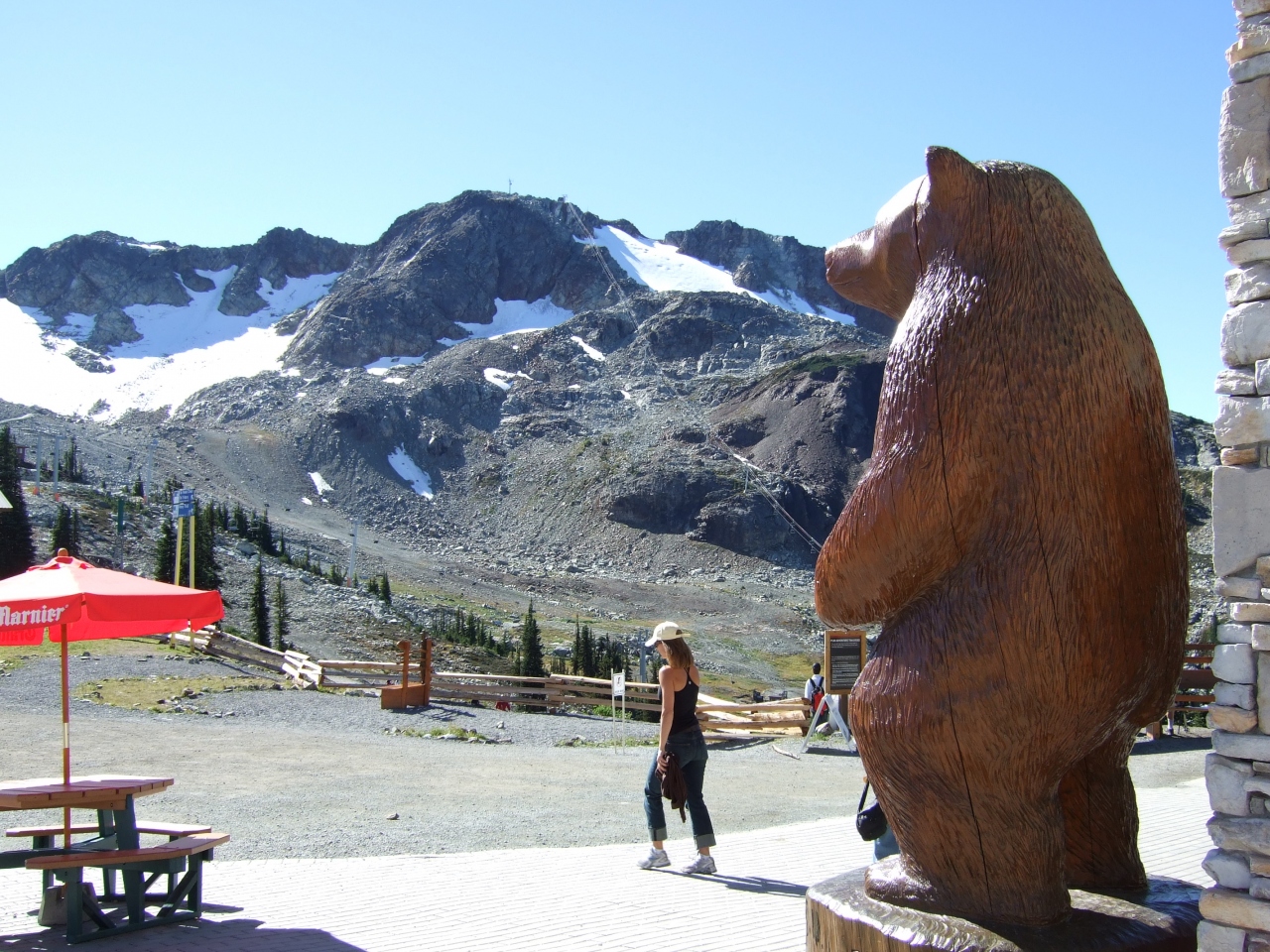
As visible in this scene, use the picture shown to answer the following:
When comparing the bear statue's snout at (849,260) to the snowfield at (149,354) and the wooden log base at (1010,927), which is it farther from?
the snowfield at (149,354)

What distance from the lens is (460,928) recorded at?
5949 mm

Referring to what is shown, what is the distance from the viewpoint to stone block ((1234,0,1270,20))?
11.2 feet

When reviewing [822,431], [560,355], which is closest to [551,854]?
[822,431]

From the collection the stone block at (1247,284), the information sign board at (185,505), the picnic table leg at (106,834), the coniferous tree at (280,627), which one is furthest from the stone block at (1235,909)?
the coniferous tree at (280,627)

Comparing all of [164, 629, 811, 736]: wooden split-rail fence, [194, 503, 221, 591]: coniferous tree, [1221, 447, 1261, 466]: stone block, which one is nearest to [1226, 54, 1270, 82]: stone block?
[1221, 447, 1261, 466]: stone block

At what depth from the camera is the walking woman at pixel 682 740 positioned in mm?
7059

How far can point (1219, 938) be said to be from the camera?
3240 millimetres

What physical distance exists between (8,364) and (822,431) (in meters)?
117

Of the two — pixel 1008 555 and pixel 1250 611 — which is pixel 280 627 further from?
pixel 1250 611

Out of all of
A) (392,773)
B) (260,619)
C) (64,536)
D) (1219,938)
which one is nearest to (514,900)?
(1219,938)

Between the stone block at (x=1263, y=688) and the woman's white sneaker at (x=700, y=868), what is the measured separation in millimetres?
4682

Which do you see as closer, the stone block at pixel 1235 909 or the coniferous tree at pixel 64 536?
the stone block at pixel 1235 909

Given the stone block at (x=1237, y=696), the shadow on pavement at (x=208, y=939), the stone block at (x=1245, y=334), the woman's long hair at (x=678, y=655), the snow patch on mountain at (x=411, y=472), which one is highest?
the snow patch on mountain at (x=411, y=472)

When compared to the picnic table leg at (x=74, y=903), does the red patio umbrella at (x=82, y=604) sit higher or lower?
higher
